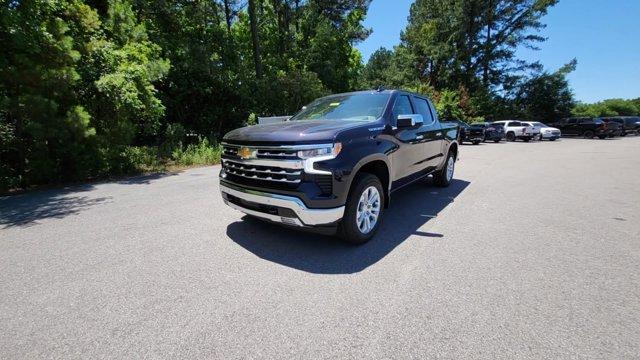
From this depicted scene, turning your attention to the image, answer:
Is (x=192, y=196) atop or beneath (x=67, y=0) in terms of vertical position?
beneath

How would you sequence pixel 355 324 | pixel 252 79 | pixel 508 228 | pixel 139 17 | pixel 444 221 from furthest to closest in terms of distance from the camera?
pixel 252 79
pixel 139 17
pixel 444 221
pixel 508 228
pixel 355 324

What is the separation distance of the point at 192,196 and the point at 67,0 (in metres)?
7.14

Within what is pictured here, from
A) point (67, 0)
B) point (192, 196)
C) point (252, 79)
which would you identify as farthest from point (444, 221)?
point (252, 79)

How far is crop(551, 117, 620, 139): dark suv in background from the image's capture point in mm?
26531

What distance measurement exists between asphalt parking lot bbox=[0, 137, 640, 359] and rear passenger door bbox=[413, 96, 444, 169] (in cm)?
98

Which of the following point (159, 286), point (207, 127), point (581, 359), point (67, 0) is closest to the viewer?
A: point (581, 359)

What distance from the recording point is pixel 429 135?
598 centimetres

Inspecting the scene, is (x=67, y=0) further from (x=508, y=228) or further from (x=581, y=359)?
(x=581, y=359)

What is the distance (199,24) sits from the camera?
19.5m

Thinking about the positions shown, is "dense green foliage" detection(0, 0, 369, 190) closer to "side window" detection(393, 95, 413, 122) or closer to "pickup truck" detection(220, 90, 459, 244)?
"pickup truck" detection(220, 90, 459, 244)

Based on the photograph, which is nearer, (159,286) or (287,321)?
(287,321)

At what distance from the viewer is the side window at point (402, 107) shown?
494 centimetres

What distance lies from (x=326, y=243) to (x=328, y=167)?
1.13 m

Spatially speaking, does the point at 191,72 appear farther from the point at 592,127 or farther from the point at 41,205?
the point at 592,127
